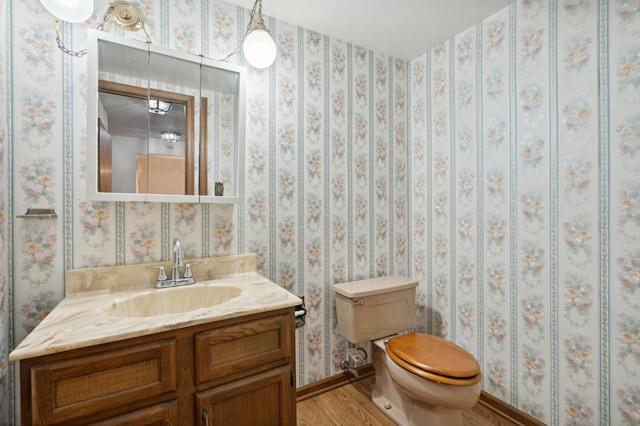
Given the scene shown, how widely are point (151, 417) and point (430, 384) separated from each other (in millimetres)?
1117

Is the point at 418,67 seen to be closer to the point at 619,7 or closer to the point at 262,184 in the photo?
the point at 619,7

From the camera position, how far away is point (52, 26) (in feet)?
4.24

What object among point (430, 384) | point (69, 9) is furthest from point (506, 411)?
point (69, 9)

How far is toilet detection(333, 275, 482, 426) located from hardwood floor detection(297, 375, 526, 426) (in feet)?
0.24

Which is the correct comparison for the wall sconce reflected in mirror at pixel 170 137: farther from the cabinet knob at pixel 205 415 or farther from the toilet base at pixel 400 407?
the toilet base at pixel 400 407

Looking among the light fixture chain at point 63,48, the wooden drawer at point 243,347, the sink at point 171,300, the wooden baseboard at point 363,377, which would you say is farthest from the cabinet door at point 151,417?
the light fixture chain at point 63,48

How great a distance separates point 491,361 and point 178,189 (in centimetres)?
194

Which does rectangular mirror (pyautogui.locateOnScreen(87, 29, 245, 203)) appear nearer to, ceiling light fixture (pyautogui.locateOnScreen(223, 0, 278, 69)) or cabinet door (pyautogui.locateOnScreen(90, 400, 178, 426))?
ceiling light fixture (pyautogui.locateOnScreen(223, 0, 278, 69))

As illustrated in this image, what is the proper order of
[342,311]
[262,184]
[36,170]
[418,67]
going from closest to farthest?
[36,170] < [262,184] < [342,311] < [418,67]

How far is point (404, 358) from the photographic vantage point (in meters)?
1.54

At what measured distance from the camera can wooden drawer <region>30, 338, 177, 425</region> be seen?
86 cm

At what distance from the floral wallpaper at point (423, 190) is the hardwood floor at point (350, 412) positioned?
0.41ft

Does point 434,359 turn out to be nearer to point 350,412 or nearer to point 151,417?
point 350,412

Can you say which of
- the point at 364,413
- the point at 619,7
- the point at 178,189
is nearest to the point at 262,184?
the point at 178,189
